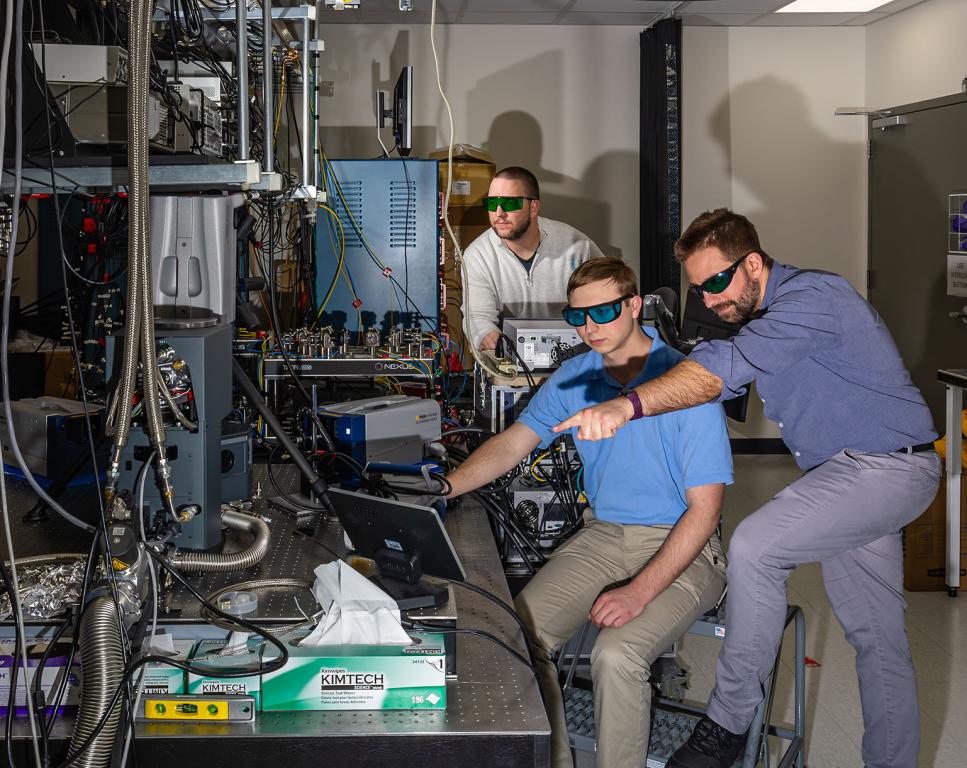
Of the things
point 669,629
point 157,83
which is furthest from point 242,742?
point 157,83

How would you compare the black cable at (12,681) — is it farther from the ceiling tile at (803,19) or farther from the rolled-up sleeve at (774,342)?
the ceiling tile at (803,19)

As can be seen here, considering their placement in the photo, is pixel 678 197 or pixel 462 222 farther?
pixel 678 197

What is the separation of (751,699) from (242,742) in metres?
1.19

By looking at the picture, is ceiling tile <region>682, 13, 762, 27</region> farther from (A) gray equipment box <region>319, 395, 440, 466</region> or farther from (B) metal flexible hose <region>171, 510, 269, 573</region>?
(B) metal flexible hose <region>171, 510, 269, 573</region>

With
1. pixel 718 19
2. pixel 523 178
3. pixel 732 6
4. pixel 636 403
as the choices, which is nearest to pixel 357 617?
pixel 636 403

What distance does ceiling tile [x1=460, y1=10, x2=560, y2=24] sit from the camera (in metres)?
5.99

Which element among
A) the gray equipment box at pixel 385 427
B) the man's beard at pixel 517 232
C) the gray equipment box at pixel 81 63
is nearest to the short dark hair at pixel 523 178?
the man's beard at pixel 517 232

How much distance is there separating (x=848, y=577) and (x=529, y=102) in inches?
180

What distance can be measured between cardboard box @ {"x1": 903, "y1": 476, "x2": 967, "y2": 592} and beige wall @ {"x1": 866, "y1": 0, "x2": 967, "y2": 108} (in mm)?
Answer: 2521

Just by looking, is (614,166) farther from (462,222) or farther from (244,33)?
(244,33)

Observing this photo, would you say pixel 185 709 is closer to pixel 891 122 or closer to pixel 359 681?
pixel 359 681

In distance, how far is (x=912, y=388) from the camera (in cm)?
234

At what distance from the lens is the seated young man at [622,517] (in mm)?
2083

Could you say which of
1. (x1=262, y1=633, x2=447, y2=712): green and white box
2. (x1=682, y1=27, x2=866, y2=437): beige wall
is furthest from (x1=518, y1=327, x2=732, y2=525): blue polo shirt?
(x1=682, y1=27, x2=866, y2=437): beige wall
